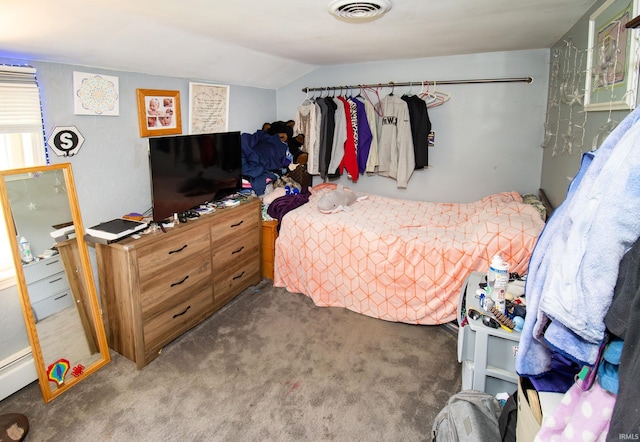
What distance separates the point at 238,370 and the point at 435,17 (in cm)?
233

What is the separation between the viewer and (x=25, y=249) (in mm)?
2047

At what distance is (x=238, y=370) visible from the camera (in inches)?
92.4

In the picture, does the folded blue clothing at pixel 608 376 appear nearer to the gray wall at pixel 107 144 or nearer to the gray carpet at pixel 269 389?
the gray carpet at pixel 269 389

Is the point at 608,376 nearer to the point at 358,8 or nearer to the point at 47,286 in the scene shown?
the point at 358,8

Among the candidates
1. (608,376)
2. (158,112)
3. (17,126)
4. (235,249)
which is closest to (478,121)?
(235,249)

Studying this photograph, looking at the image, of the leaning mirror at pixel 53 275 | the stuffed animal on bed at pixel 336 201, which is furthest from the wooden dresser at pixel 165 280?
the stuffed animal on bed at pixel 336 201

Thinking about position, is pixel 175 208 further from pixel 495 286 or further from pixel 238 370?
pixel 495 286

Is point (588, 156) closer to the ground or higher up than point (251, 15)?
closer to the ground

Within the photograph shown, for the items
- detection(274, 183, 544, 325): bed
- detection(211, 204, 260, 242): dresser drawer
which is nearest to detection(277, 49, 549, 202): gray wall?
detection(274, 183, 544, 325): bed

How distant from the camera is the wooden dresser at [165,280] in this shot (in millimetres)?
2287

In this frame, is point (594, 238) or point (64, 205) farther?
point (64, 205)

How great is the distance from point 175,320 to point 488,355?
76.4 inches

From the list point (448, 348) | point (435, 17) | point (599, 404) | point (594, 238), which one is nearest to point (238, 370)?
point (448, 348)

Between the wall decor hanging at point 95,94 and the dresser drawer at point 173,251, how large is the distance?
0.89 m
